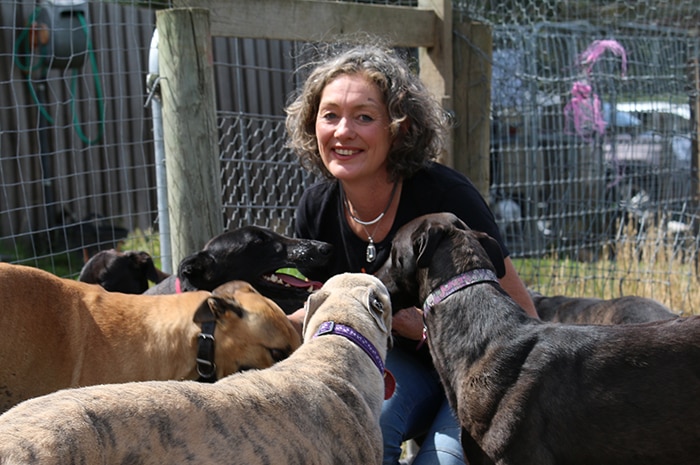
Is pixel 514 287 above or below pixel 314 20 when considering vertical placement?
below

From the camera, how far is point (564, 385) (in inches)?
135

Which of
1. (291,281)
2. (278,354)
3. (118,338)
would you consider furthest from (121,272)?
(278,354)

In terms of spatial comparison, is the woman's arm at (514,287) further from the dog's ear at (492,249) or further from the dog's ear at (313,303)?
the dog's ear at (313,303)

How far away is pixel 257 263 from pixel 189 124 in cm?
83

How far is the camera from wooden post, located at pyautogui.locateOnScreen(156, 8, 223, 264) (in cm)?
452

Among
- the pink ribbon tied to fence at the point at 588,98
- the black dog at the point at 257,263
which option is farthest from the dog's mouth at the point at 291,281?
the pink ribbon tied to fence at the point at 588,98

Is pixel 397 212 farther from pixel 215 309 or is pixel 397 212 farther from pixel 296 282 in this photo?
pixel 215 309

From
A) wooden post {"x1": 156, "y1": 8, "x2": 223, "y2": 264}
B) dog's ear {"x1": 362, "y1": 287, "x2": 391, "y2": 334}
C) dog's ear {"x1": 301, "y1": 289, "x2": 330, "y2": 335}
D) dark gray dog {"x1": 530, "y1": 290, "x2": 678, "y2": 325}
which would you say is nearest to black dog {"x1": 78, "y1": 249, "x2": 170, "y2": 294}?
wooden post {"x1": 156, "y1": 8, "x2": 223, "y2": 264}

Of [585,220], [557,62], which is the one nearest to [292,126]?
[557,62]

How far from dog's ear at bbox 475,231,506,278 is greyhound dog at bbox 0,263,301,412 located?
920mm

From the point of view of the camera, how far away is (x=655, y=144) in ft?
27.1

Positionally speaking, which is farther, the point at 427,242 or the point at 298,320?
the point at 298,320

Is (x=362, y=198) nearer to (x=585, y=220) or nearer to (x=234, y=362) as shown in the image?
(x=234, y=362)

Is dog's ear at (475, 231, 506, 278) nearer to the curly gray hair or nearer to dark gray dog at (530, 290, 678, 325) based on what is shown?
the curly gray hair
